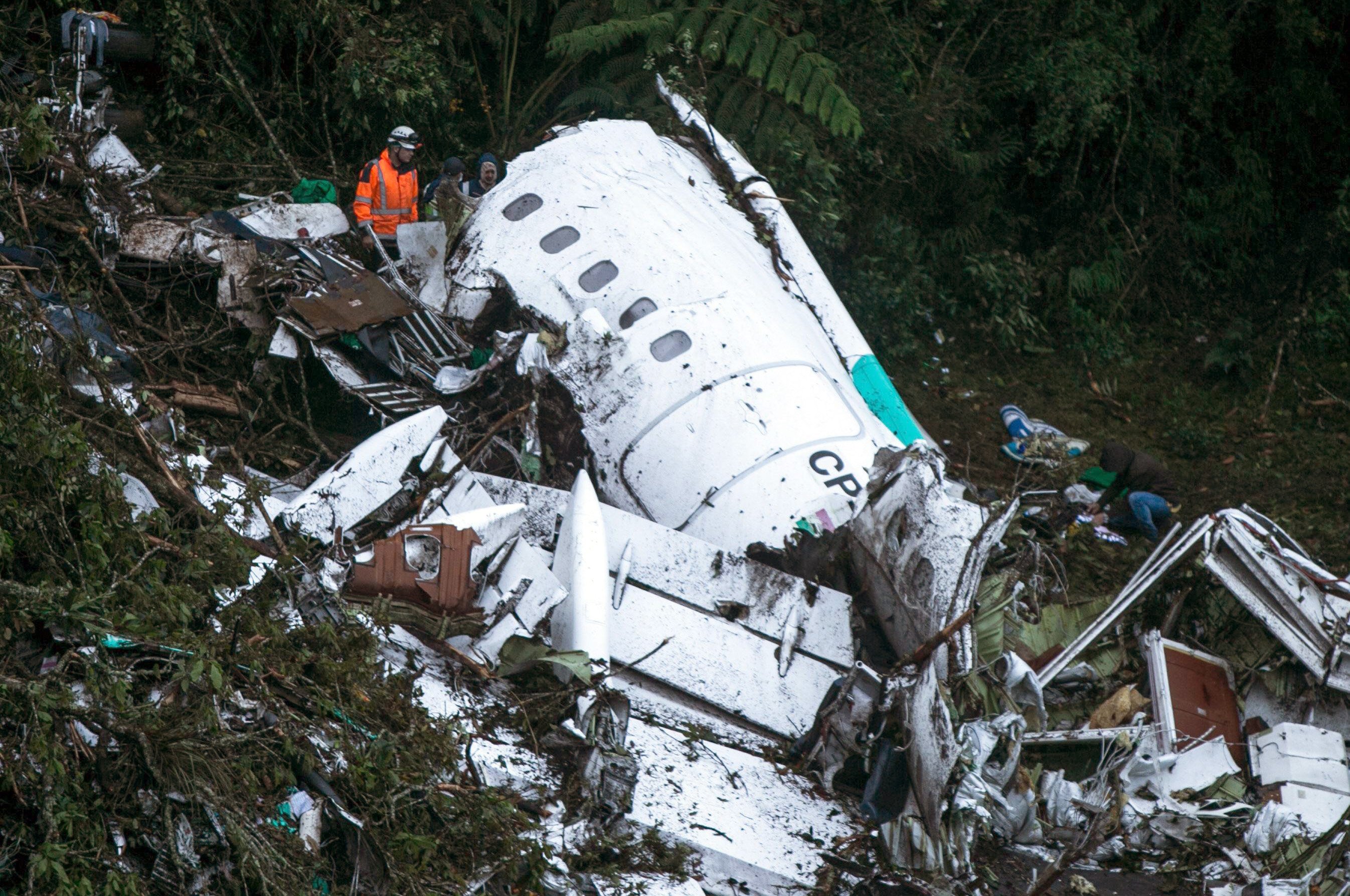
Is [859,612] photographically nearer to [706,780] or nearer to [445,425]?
[706,780]

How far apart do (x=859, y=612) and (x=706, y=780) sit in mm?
1487

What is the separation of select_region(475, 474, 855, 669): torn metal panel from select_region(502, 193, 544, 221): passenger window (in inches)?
100

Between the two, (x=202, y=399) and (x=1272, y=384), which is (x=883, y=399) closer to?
(x=202, y=399)

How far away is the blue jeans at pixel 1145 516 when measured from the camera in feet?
29.6

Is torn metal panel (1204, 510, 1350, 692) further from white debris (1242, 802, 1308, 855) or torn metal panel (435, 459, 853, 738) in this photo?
torn metal panel (435, 459, 853, 738)

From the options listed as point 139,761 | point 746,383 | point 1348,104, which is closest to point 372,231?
point 746,383

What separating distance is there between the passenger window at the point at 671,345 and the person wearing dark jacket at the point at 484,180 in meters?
2.66

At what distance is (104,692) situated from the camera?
4.22 meters

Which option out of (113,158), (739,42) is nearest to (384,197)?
(113,158)

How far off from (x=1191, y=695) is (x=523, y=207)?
5.24 meters

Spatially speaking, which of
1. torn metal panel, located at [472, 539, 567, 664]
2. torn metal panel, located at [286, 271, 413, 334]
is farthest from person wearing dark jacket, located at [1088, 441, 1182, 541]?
torn metal panel, located at [286, 271, 413, 334]

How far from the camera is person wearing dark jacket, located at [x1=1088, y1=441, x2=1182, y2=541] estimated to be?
29.6ft

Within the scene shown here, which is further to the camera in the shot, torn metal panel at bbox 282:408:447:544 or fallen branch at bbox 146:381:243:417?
fallen branch at bbox 146:381:243:417

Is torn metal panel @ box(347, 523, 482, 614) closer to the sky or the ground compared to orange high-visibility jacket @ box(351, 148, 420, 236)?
closer to the ground
